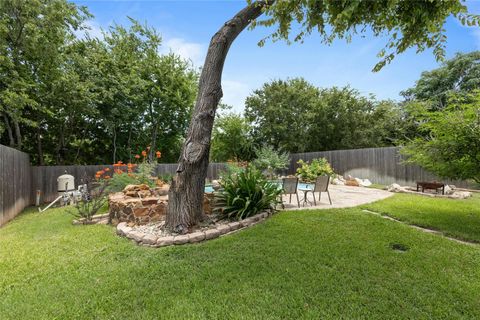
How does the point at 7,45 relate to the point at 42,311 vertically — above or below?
above

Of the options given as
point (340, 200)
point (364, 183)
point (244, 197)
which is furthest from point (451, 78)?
point (244, 197)


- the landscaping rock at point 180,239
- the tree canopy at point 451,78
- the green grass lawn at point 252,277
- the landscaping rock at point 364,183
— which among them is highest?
the tree canopy at point 451,78

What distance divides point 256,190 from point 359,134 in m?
14.2

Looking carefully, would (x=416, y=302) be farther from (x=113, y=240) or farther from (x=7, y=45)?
(x=7, y=45)

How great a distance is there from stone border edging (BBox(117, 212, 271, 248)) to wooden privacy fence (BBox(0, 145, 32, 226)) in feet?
12.5

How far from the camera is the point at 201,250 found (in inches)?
122

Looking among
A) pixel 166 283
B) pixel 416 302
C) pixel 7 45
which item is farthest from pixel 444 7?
pixel 7 45

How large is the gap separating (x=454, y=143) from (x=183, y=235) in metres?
4.67

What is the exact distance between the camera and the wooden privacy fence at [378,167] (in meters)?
9.56

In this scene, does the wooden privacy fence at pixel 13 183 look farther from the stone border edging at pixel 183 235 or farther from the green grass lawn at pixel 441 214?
the green grass lawn at pixel 441 214

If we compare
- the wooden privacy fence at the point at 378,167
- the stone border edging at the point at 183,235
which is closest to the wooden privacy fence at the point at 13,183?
the stone border edging at the point at 183,235

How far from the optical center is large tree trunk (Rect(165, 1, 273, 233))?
147 inches

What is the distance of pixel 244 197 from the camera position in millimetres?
4520

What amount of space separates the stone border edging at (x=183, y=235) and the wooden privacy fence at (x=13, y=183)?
12.5 ft
